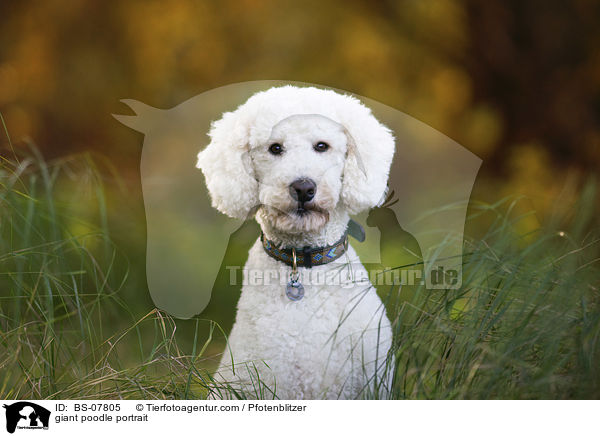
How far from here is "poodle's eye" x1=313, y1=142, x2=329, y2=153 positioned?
4.84 ft

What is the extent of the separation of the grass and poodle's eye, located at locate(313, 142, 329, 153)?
1.44ft

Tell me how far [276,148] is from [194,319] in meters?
0.62

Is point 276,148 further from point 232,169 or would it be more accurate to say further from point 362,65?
point 362,65

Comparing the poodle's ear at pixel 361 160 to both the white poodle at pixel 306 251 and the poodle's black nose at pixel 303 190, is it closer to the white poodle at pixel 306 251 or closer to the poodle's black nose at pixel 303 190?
the white poodle at pixel 306 251

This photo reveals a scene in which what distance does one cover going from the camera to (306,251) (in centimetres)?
154

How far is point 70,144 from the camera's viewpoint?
6.28 feet

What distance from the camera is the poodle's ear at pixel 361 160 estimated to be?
1.51 m

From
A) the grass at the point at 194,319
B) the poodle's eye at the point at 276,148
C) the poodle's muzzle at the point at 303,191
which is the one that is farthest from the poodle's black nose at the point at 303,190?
the grass at the point at 194,319

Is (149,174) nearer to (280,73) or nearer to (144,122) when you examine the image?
(144,122)

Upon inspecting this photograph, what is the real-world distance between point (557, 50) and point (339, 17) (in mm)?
659
